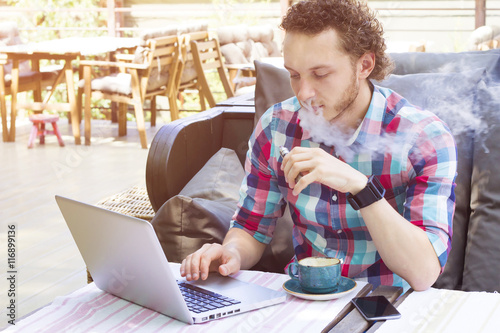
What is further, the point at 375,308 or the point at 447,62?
the point at 447,62

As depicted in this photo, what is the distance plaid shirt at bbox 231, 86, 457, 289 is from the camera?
1.43 metres

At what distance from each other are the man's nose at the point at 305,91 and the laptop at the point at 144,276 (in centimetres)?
39

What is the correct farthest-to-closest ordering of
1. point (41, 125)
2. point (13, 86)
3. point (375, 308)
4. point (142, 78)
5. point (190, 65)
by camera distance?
1. point (190, 65)
2. point (41, 125)
3. point (13, 86)
4. point (142, 78)
5. point (375, 308)

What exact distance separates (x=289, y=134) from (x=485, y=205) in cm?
60

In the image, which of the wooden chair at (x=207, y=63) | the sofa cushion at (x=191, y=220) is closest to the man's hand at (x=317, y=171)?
the sofa cushion at (x=191, y=220)

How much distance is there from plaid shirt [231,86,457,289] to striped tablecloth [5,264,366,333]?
270 millimetres

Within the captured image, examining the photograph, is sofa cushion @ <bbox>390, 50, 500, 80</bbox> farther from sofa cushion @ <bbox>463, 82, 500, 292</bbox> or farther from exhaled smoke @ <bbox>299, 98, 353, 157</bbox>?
exhaled smoke @ <bbox>299, 98, 353, 157</bbox>

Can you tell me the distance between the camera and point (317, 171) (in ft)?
4.13

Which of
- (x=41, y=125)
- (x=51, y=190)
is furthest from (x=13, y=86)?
(x=51, y=190)

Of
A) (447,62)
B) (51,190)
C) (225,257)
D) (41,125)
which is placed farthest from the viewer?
(41,125)

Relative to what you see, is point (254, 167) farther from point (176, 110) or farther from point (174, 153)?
point (176, 110)

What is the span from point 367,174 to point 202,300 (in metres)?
0.50

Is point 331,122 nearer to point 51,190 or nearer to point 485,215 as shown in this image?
point 485,215

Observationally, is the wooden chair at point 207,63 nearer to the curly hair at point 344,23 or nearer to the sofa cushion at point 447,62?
the sofa cushion at point 447,62
